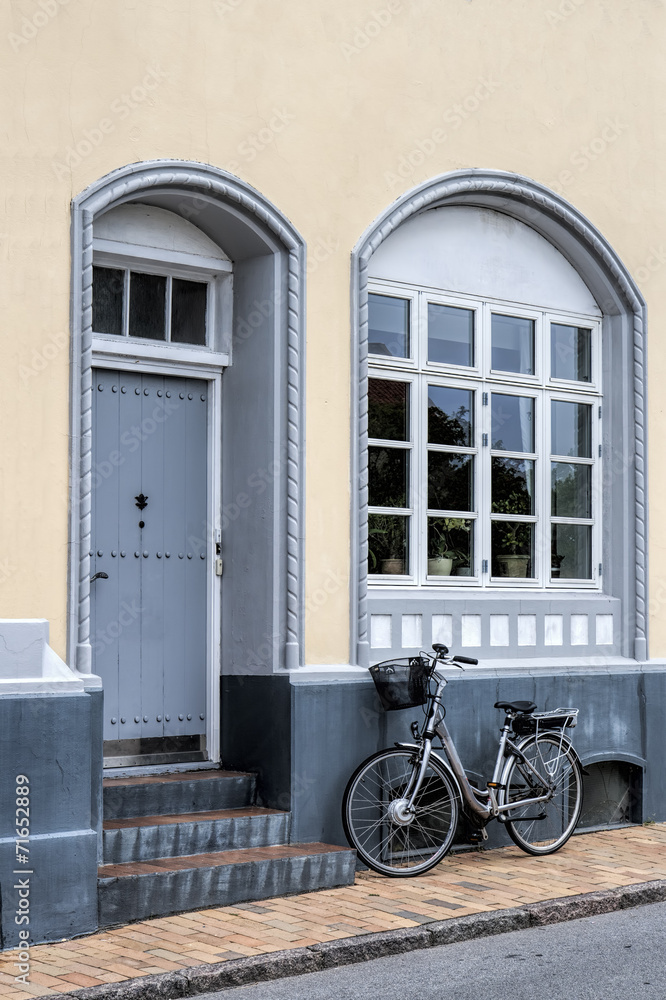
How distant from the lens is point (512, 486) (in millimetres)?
9156

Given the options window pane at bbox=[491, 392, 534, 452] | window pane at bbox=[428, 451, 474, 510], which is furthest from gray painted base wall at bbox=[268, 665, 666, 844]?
window pane at bbox=[491, 392, 534, 452]

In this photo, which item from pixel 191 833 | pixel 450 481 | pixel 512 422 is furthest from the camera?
pixel 512 422

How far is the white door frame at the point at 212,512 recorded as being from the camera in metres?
7.81

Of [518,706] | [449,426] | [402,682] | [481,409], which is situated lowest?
→ [518,706]

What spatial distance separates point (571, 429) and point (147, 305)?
361cm

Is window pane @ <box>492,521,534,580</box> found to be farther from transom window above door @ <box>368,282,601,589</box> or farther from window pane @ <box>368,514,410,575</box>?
window pane @ <box>368,514,410,575</box>

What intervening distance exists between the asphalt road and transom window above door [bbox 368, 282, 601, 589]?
9.14ft

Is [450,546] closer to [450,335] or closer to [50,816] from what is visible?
[450,335]

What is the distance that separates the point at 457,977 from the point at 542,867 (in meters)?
2.30

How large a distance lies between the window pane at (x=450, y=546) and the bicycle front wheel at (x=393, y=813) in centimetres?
148

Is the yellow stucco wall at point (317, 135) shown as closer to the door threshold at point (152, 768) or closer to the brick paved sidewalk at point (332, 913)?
the door threshold at point (152, 768)

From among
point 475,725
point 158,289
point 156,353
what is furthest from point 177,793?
point 158,289

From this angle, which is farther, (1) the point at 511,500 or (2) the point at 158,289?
(1) the point at 511,500

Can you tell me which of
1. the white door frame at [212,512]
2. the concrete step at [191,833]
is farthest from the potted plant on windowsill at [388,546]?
the concrete step at [191,833]
